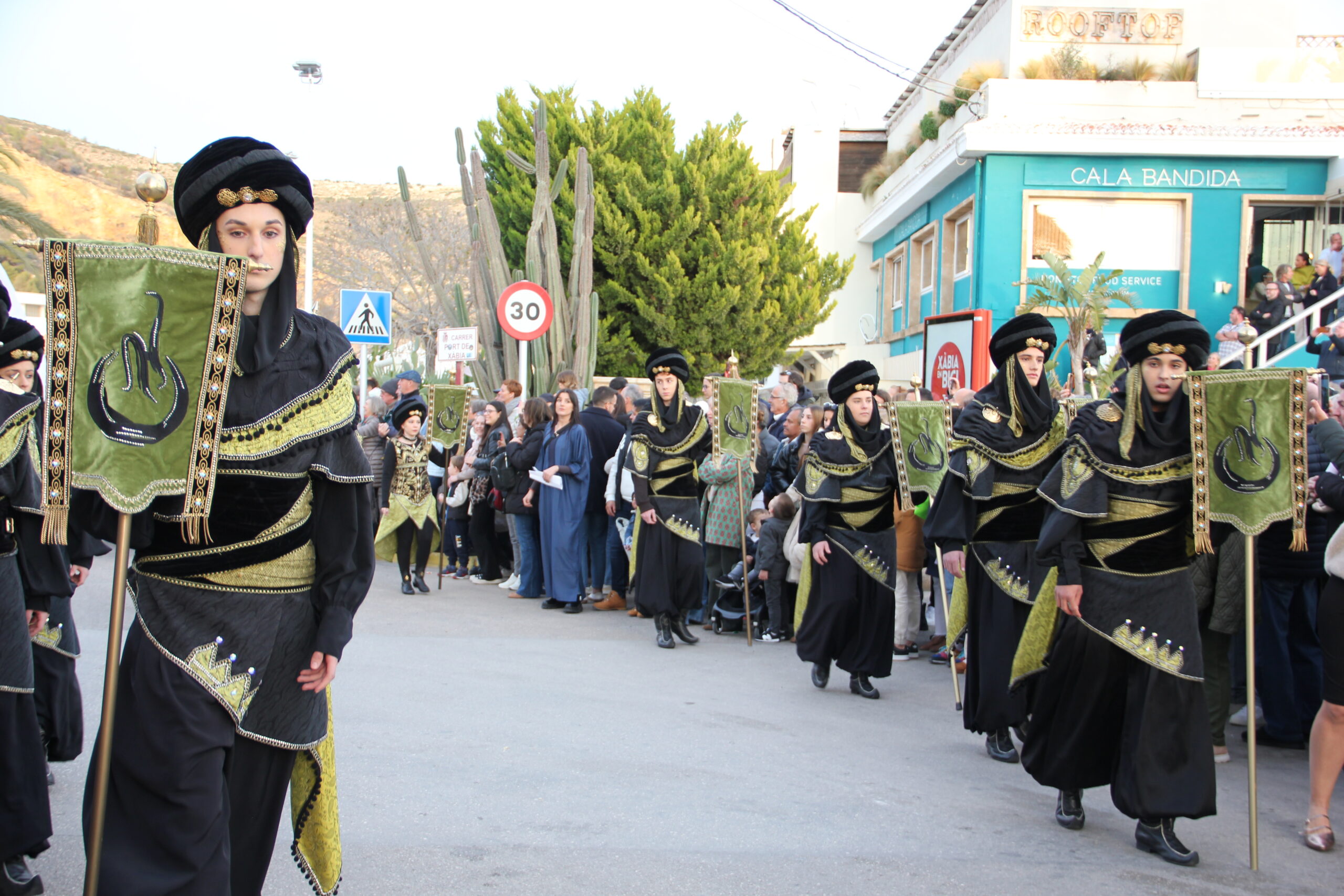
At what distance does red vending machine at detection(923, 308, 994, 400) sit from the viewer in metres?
15.6

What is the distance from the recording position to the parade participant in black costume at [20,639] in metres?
4.00

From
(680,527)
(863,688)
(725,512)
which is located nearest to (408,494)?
(725,512)

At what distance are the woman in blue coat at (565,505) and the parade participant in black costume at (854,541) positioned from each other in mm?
4006

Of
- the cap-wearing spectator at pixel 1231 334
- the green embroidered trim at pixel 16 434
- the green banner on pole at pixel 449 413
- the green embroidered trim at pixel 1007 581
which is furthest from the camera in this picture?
the cap-wearing spectator at pixel 1231 334

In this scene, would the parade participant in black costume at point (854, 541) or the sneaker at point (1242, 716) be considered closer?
the sneaker at point (1242, 716)

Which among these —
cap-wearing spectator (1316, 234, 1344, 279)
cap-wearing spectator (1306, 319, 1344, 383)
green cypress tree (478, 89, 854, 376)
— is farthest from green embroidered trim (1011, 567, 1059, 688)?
green cypress tree (478, 89, 854, 376)

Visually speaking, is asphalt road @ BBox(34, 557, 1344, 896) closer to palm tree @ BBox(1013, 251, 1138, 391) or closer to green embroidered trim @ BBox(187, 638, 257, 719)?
green embroidered trim @ BBox(187, 638, 257, 719)

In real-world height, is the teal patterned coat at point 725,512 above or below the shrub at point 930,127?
below

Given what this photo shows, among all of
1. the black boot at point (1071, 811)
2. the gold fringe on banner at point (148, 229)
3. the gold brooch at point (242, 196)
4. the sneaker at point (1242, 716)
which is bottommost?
the sneaker at point (1242, 716)

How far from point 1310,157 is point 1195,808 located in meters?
20.0

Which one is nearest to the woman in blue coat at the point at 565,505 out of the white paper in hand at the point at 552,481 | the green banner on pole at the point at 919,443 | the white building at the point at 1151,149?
the white paper in hand at the point at 552,481

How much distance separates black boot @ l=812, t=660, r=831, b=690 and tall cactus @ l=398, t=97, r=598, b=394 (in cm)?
1162

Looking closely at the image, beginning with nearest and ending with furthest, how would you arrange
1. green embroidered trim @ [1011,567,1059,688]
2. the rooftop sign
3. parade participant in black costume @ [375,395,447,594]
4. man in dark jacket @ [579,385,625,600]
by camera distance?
green embroidered trim @ [1011,567,1059,688]
man in dark jacket @ [579,385,625,600]
parade participant in black costume @ [375,395,447,594]
the rooftop sign

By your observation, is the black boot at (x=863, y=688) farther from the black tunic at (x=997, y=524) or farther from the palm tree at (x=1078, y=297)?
the palm tree at (x=1078, y=297)
